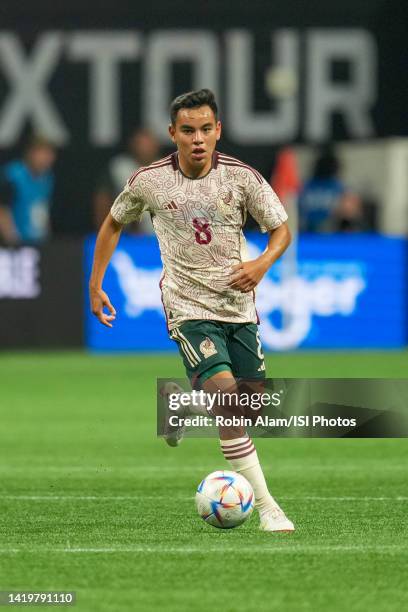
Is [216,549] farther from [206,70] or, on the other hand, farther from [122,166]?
[206,70]

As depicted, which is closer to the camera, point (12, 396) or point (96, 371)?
point (12, 396)

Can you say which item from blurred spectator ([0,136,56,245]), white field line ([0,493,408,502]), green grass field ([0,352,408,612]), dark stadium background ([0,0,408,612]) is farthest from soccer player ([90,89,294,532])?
blurred spectator ([0,136,56,245])

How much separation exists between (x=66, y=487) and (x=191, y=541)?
240cm

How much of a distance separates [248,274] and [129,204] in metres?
0.86

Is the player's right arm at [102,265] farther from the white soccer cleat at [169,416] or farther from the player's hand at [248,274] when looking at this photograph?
the player's hand at [248,274]

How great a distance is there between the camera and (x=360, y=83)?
819 inches

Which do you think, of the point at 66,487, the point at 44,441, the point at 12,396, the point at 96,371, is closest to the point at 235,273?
the point at 66,487

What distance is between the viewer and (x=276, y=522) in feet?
27.0

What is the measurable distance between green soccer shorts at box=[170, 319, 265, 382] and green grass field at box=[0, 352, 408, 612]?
29.9 inches

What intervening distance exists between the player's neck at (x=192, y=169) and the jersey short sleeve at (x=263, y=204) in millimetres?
204

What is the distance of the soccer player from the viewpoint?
27.2ft

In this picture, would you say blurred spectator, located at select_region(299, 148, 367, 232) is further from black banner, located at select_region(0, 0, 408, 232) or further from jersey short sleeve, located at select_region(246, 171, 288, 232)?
jersey short sleeve, located at select_region(246, 171, 288, 232)

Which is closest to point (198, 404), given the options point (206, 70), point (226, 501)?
point (226, 501)

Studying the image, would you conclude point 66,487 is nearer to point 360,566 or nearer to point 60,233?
point 360,566
